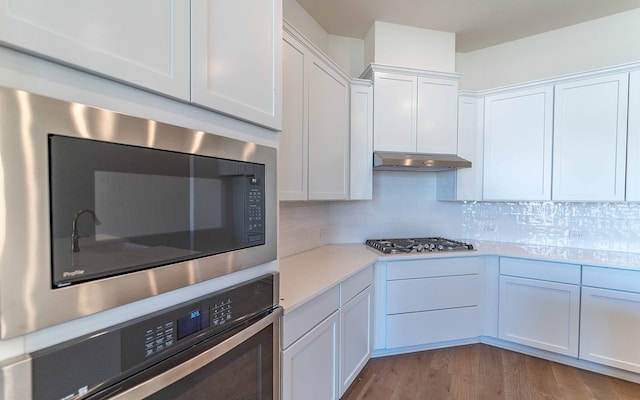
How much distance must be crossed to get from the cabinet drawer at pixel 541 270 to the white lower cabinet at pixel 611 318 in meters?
0.08

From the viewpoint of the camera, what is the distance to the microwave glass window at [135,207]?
52 cm

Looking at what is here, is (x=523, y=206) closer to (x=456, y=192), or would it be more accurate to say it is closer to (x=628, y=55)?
(x=456, y=192)

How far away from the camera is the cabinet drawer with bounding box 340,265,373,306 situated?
1.84 meters

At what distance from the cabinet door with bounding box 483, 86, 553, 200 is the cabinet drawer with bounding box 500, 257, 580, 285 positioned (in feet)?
2.09

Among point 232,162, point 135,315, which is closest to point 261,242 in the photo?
point 232,162

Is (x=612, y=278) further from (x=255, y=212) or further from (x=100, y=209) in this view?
(x=100, y=209)

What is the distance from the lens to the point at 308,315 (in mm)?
1418

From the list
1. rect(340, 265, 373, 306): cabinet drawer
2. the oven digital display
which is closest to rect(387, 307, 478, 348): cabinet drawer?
rect(340, 265, 373, 306): cabinet drawer

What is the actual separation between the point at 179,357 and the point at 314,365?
0.94 metres

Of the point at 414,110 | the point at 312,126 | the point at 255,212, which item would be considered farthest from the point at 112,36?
the point at 414,110

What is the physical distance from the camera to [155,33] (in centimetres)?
68

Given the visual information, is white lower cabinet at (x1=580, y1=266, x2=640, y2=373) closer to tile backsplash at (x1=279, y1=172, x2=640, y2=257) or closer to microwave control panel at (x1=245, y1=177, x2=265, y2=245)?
tile backsplash at (x1=279, y1=172, x2=640, y2=257)

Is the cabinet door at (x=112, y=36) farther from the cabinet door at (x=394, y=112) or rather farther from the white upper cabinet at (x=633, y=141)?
the white upper cabinet at (x=633, y=141)

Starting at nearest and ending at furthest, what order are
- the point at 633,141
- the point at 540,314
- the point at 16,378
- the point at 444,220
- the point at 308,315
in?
the point at 16,378 → the point at 308,315 → the point at 633,141 → the point at 540,314 → the point at 444,220
